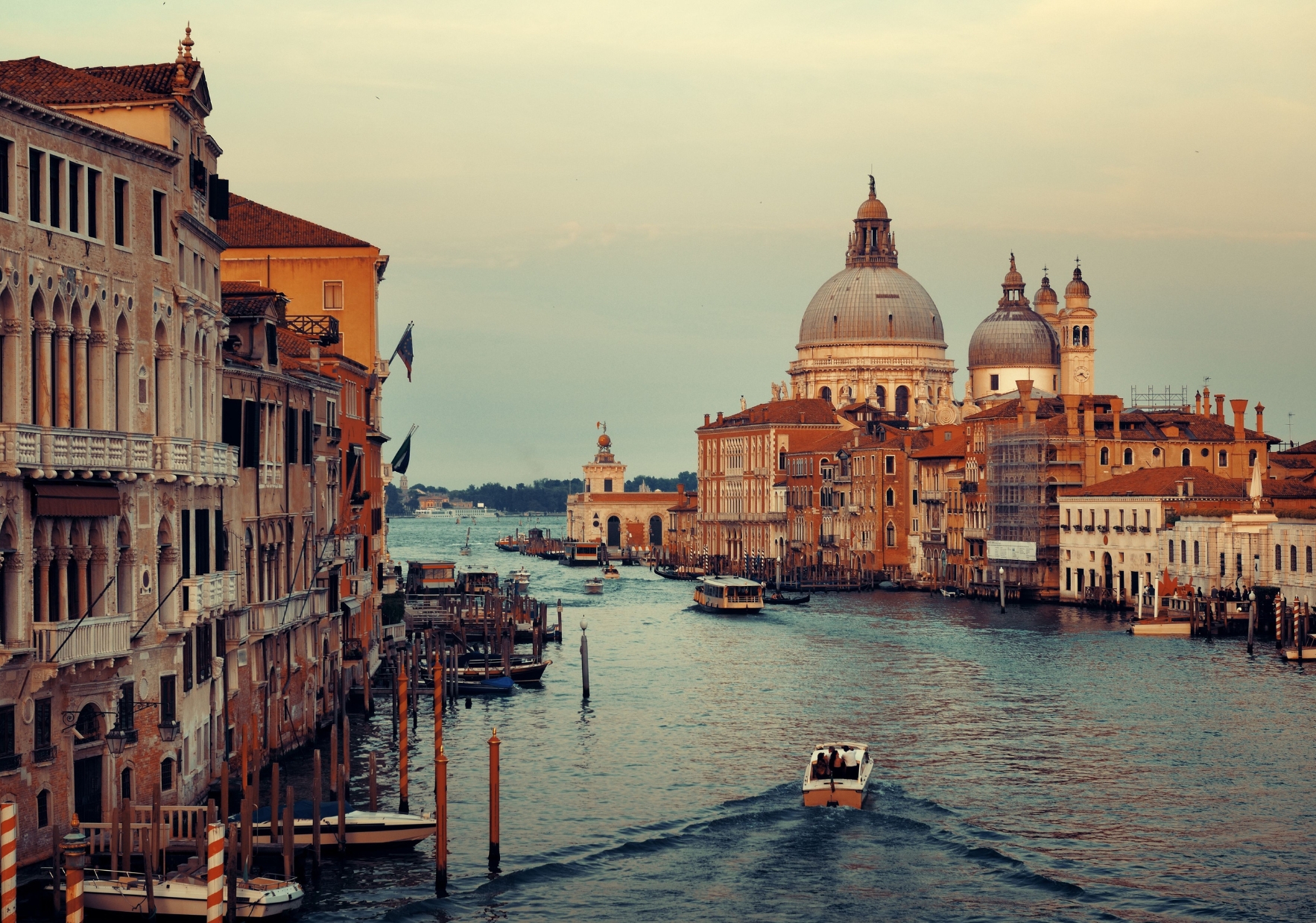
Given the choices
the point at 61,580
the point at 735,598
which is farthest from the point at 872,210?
the point at 61,580

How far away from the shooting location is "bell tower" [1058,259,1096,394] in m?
115

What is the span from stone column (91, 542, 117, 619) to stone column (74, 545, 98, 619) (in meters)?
0.11

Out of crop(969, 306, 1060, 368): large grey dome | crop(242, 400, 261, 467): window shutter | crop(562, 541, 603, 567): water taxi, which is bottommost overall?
crop(562, 541, 603, 567): water taxi

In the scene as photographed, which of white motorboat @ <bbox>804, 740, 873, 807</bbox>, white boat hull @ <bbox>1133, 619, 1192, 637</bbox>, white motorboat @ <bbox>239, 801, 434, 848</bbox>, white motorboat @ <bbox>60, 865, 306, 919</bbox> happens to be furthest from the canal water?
white boat hull @ <bbox>1133, 619, 1192, 637</bbox>

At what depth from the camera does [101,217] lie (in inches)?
805

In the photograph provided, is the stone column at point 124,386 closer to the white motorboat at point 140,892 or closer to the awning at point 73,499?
the awning at point 73,499

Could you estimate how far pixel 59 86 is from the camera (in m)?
21.4

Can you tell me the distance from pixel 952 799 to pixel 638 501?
116 meters

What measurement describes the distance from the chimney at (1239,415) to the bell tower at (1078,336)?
36.9m

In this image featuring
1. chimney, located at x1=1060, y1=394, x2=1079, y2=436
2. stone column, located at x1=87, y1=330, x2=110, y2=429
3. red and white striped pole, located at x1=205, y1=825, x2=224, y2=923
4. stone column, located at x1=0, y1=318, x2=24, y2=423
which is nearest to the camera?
red and white striped pole, located at x1=205, y1=825, x2=224, y2=923

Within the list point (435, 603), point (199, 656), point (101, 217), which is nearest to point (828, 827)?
point (199, 656)

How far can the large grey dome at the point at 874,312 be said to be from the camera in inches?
5044

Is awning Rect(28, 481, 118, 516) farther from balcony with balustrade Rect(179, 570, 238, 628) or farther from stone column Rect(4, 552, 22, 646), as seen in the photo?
balcony with balustrade Rect(179, 570, 238, 628)

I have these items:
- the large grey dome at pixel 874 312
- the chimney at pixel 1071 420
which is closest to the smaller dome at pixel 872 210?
the large grey dome at pixel 874 312
